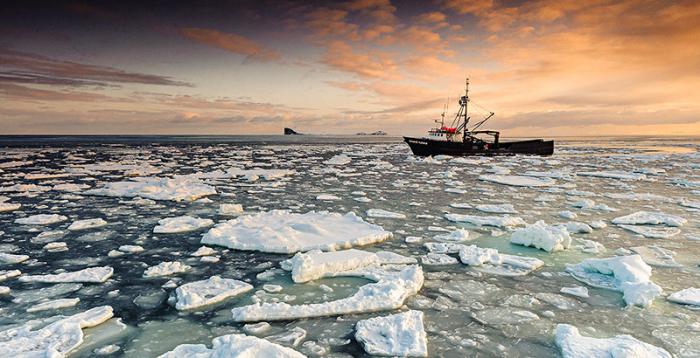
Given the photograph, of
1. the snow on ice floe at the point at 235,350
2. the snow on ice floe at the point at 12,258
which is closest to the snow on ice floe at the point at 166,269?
the snow on ice floe at the point at 12,258

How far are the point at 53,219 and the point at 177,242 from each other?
11.4 feet

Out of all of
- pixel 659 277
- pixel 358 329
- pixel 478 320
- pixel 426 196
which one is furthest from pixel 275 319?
pixel 426 196

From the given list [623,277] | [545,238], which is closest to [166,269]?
[545,238]

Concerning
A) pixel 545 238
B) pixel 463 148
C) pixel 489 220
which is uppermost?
pixel 463 148

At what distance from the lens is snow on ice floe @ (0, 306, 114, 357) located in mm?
3020

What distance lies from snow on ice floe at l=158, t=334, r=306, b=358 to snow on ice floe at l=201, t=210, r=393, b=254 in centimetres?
276

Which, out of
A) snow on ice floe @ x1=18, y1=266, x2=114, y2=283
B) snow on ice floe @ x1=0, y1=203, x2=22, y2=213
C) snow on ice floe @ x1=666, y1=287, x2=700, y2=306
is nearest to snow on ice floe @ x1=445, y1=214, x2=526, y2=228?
snow on ice floe @ x1=666, y1=287, x2=700, y2=306

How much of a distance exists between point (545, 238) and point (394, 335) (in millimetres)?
3715

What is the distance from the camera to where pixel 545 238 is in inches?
233

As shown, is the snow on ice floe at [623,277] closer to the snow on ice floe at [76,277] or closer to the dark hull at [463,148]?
the snow on ice floe at [76,277]

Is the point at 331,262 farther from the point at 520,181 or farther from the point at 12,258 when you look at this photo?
the point at 520,181

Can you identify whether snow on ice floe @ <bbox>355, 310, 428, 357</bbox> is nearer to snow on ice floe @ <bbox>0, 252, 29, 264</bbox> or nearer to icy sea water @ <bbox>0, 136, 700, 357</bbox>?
icy sea water @ <bbox>0, 136, 700, 357</bbox>

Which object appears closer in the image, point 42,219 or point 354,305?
point 354,305

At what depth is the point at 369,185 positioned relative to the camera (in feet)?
45.1
